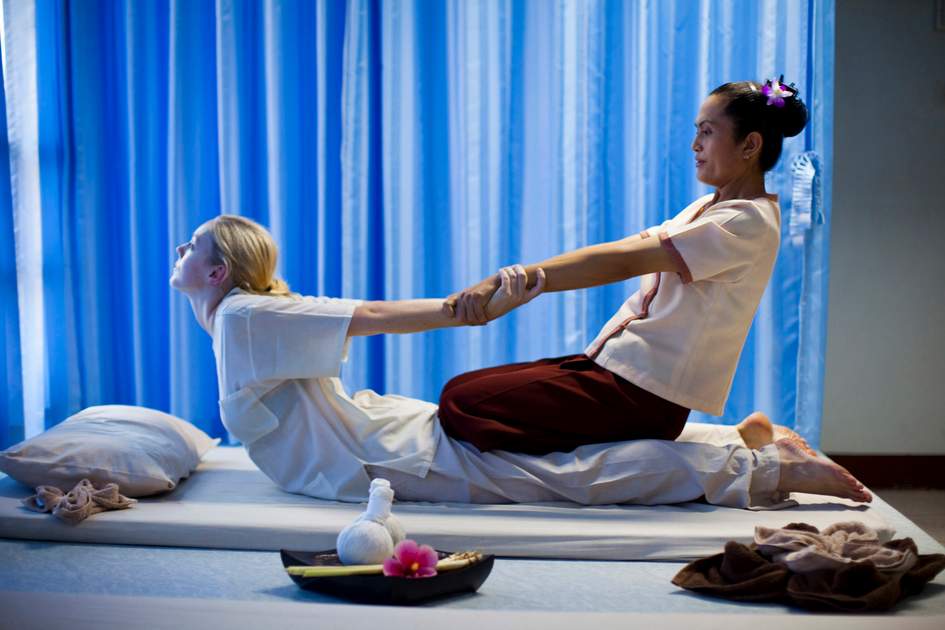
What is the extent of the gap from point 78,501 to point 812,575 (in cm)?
142

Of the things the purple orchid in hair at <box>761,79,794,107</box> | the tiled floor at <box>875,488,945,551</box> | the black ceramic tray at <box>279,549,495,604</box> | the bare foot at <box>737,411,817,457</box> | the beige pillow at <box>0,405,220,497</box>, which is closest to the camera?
the black ceramic tray at <box>279,549,495,604</box>

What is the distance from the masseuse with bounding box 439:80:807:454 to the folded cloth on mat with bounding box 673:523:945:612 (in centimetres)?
49

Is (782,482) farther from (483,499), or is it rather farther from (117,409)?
(117,409)

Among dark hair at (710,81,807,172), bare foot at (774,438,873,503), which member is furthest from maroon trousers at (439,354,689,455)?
dark hair at (710,81,807,172)

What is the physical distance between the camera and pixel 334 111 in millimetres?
3398

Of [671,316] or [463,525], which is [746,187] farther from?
[463,525]

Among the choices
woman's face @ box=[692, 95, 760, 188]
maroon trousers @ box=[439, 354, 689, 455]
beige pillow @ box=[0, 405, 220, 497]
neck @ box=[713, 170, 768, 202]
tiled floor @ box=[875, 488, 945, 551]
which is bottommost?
tiled floor @ box=[875, 488, 945, 551]

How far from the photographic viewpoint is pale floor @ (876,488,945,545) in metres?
3.04

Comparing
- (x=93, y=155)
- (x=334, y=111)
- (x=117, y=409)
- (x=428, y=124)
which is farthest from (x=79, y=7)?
(x=117, y=409)

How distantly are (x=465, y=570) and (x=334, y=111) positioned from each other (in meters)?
2.01

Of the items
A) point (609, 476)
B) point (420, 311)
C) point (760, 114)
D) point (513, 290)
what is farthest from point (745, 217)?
point (420, 311)

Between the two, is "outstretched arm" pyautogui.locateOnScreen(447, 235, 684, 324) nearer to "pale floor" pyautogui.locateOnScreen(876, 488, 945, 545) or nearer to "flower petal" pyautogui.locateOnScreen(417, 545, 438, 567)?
"flower petal" pyautogui.locateOnScreen(417, 545, 438, 567)

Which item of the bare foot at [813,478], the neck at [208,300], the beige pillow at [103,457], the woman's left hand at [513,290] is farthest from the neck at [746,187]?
the beige pillow at [103,457]

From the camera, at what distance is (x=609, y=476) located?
227 cm
